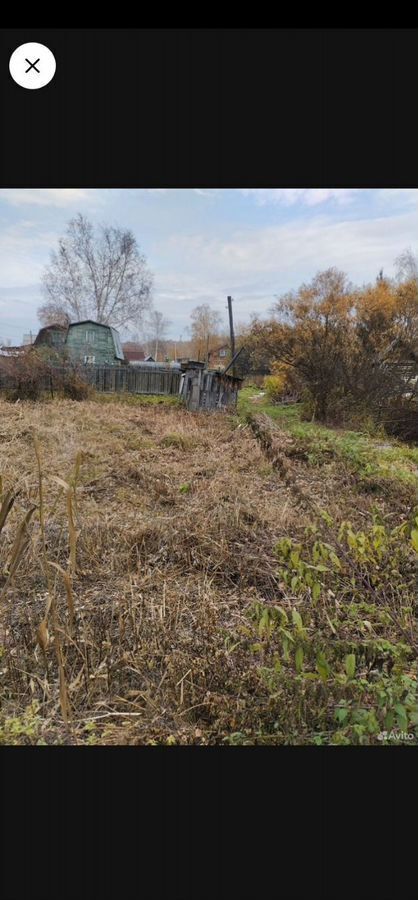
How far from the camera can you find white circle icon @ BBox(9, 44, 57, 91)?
1.65ft

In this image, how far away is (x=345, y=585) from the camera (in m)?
1.41

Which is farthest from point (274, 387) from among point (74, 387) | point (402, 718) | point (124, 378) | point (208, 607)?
point (402, 718)

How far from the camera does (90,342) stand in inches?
195

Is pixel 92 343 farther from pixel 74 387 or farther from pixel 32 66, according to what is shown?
pixel 32 66

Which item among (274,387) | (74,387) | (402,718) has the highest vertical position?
(274,387)

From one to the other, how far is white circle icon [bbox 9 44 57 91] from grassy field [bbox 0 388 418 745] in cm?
62

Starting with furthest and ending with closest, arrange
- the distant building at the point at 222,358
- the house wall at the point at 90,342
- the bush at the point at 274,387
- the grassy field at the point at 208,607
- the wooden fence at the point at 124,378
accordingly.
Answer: the bush at the point at 274,387
the distant building at the point at 222,358
the wooden fence at the point at 124,378
the house wall at the point at 90,342
the grassy field at the point at 208,607

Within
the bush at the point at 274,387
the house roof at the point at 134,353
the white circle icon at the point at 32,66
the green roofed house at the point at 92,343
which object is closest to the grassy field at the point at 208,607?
the white circle icon at the point at 32,66

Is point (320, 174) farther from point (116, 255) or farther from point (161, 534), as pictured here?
point (116, 255)

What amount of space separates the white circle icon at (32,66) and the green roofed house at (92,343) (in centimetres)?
313

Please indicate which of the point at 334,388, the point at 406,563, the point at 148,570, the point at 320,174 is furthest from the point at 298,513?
the point at 334,388

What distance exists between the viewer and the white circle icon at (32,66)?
50 centimetres

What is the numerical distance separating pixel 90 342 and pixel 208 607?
436 cm

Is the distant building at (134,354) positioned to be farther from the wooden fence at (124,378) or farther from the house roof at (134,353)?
the wooden fence at (124,378)
